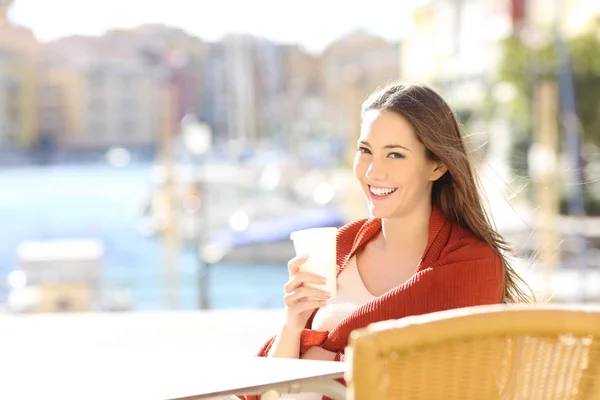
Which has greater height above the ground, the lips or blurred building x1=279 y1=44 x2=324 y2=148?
blurred building x1=279 y1=44 x2=324 y2=148

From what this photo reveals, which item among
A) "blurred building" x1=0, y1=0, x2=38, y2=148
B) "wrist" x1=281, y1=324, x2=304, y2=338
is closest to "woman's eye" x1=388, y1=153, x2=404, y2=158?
"wrist" x1=281, y1=324, x2=304, y2=338

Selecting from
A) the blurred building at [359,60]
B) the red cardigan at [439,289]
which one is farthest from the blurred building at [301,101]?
the red cardigan at [439,289]

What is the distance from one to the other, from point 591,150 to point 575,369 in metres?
14.1

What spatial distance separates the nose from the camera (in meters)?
1.53

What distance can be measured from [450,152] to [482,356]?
71 centimetres

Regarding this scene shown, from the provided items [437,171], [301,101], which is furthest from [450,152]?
[301,101]

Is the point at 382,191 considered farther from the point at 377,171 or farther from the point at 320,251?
the point at 320,251

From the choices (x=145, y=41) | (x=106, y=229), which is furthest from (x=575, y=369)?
(x=106, y=229)

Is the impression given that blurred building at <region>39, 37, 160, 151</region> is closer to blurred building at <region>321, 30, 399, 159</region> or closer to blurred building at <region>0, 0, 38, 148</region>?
blurred building at <region>0, 0, 38, 148</region>

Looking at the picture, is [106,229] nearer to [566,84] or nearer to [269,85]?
[269,85]

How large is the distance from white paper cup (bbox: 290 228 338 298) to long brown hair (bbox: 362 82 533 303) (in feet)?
0.90

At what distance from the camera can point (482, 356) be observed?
88 cm

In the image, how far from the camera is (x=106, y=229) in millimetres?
23906

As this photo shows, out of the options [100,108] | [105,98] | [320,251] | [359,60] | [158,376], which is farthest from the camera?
[100,108]
